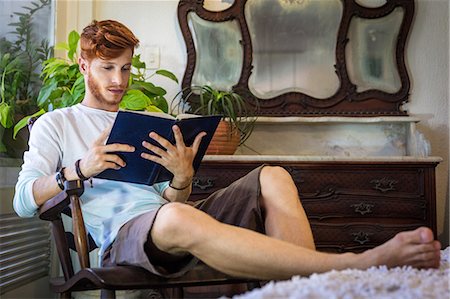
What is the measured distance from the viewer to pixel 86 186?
1628 millimetres

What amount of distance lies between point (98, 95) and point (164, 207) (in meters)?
0.61

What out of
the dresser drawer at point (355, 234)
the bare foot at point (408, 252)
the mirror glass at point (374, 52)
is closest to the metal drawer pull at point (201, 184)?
the dresser drawer at point (355, 234)

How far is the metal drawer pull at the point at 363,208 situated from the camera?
2271 millimetres

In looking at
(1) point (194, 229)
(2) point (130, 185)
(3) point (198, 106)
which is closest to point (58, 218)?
(2) point (130, 185)

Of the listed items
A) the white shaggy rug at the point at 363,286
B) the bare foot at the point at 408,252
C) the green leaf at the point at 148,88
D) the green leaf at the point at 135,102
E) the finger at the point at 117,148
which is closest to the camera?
the white shaggy rug at the point at 363,286

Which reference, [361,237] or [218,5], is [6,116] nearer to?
[218,5]

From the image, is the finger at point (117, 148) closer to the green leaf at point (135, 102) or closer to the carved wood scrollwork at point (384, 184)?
the green leaf at point (135, 102)

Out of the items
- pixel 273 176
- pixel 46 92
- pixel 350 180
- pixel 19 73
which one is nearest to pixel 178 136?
pixel 273 176

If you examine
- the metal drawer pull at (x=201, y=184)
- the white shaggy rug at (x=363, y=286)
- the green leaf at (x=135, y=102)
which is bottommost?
the white shaggy rug at (x=363, y=286)

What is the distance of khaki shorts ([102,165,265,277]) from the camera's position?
1.31 meters

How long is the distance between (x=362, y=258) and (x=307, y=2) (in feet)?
6.10

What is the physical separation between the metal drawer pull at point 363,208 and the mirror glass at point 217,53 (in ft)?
2.86

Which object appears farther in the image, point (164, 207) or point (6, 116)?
point (6, 116)

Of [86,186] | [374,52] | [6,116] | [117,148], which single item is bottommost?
[86,186]
